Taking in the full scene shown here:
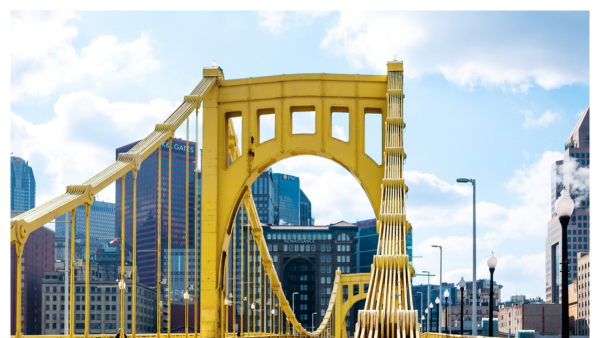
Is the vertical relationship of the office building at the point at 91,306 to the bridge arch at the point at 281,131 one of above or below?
below

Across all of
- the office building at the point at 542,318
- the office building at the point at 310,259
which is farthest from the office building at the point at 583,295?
the office building at the point at 310,259

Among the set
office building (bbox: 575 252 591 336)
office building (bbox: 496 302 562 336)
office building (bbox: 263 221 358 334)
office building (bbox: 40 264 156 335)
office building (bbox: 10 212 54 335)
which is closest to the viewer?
office building (bbox: 10 212 54 335)

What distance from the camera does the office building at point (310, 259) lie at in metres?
183

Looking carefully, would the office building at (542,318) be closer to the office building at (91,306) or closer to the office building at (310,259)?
the office building at (310,259)

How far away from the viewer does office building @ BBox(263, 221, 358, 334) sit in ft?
600

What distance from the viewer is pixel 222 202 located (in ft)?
104

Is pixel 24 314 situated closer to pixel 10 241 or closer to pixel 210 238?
pixel 210 238

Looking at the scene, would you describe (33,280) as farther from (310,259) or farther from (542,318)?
(542,318)

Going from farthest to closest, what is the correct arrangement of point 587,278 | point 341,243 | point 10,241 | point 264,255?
point 341,243 < point 587,278 < point 264,255 < point 10,241

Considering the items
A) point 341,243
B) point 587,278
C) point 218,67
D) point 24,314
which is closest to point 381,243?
point 218,67

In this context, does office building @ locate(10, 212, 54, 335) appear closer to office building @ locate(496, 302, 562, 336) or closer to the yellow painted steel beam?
office building @ locate(496, 302, 562, 336)

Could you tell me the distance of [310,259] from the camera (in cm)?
18550

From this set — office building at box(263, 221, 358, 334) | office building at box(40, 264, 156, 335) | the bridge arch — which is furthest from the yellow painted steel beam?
office building at box(263, 221, 358, 334)
